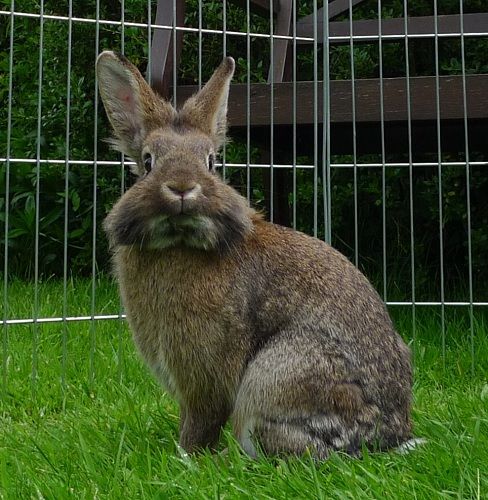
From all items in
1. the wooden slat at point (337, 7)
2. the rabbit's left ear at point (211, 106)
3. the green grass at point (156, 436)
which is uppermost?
the wooden slat at point (337, 7)

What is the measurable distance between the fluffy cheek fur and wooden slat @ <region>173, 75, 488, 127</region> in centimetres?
143

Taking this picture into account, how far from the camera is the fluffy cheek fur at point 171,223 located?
89.7 inches

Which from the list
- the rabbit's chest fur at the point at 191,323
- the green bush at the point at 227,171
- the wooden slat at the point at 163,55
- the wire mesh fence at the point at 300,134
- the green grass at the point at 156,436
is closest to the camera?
the green grass at the point at 156,436

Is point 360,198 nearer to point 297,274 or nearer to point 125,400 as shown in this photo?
point 125,400

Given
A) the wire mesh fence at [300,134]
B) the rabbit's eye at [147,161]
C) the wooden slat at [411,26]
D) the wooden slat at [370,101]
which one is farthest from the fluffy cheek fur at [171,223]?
the wooden slat at [411,26]

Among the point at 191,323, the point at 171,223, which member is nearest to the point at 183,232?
the point at 171,223

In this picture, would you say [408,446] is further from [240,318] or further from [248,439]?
[240,318]

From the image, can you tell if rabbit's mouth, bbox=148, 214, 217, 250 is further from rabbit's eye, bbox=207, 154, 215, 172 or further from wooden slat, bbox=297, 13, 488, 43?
wooden slat, bbox=297, 13, 488, 43

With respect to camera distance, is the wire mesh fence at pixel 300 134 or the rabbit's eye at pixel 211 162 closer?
the rabbit's eye at pixel 211 162

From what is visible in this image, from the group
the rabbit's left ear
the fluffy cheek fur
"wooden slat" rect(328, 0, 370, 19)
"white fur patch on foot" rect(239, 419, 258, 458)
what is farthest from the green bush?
"white fur patch on foot" rect(239, 419, 258, 458)

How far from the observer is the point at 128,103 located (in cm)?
263

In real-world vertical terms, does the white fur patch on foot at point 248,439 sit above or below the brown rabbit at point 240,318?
below

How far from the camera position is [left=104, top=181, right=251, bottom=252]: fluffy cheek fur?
7.48 feet

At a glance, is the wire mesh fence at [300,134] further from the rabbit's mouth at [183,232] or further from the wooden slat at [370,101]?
the rabbit's mouth at [183,232]
